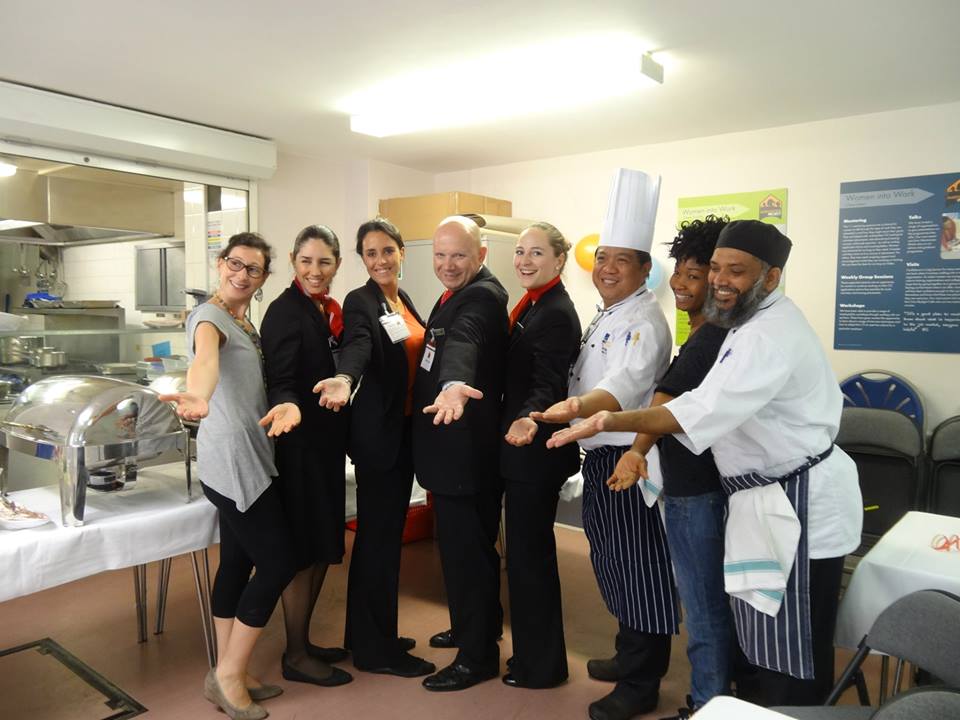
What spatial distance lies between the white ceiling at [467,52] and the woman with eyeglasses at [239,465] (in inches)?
42.2

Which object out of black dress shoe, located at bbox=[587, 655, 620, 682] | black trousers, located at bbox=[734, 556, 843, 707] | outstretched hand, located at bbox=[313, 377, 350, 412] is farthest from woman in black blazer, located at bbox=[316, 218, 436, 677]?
black trousers, located at bbox=[734, 556, 843, 707]

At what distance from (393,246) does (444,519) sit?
37.0 inches

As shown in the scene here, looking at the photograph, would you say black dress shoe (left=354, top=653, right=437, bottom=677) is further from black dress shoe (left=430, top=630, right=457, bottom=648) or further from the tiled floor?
black dress shoe (left=430, top=630, right=457, bottom=648)

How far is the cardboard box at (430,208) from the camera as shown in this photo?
504 cm

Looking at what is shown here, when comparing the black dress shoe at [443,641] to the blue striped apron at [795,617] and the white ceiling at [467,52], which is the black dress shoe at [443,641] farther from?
the white ceiling at [467,52]

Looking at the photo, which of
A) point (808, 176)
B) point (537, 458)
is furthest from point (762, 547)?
point (808, 176)

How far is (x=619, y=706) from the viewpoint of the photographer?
2.36 m

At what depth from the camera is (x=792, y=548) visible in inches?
69.4

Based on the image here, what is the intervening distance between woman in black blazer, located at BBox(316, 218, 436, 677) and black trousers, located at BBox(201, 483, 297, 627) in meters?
0.35

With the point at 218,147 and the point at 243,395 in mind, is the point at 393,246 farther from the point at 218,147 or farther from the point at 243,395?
the point at 218,147

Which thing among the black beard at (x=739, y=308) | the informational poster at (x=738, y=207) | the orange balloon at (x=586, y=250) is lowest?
the black beard at (x=739, y=308)

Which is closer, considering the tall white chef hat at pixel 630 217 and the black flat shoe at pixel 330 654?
the tall white chef hat at pixel 630 217

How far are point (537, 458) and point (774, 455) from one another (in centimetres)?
76

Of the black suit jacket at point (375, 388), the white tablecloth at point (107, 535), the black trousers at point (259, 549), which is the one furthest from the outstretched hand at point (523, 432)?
the white tablecloth at point (107, 535)
